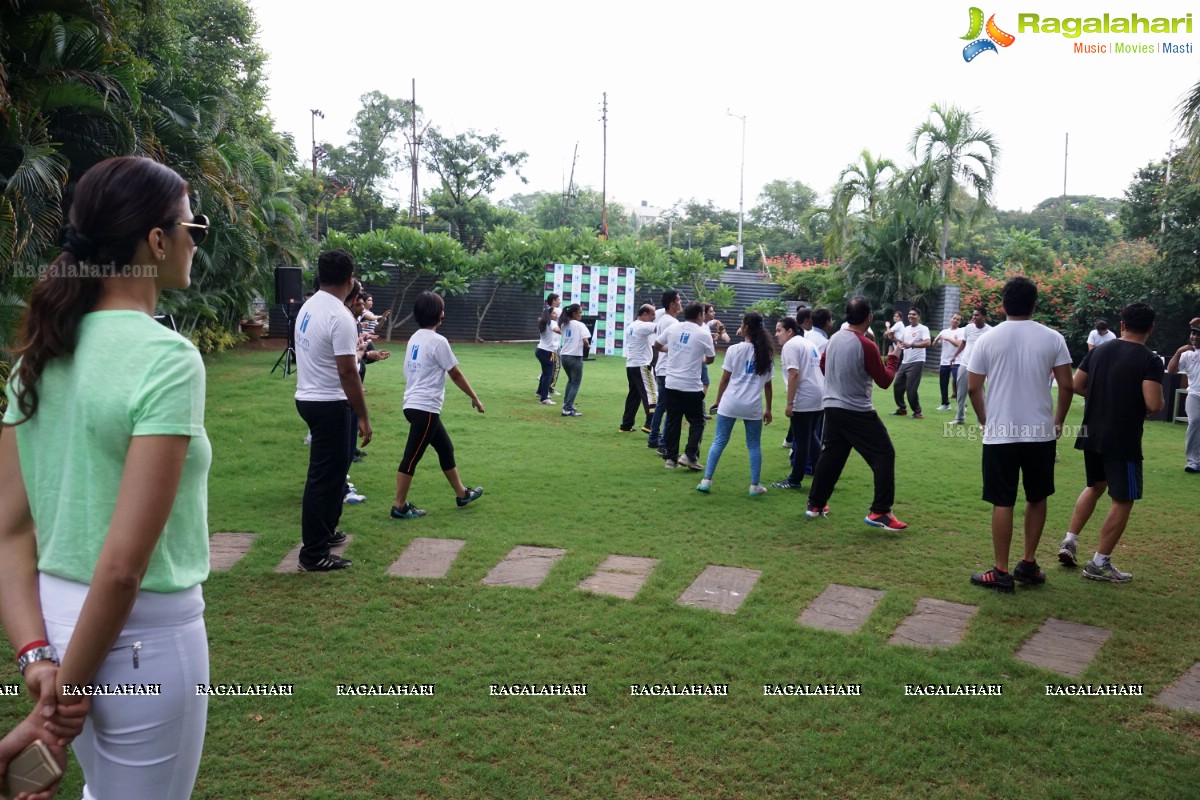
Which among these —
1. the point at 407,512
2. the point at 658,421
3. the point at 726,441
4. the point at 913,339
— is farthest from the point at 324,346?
the point at 913,339

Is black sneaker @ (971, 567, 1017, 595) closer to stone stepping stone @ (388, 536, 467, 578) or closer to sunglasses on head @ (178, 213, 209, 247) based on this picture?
stone stepping stone @ (388, 536, 467, 578)

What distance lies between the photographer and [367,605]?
4.96 metres

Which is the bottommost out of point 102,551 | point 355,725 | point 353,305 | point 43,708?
point 355,725

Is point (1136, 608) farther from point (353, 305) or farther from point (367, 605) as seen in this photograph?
point (353, 305)

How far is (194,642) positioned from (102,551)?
0.27m

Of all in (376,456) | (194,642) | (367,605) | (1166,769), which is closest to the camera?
(194,642)

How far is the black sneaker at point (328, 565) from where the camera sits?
5.53 meters

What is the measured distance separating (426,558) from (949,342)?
10520 millimetres

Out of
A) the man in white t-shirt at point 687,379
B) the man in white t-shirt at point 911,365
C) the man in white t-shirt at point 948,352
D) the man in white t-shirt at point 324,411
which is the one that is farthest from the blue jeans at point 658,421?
the man in white t-shirt at point 948,352

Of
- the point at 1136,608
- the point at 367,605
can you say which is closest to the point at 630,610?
the point at 367,605

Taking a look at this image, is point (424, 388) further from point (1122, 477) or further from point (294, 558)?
point (1122, 477)

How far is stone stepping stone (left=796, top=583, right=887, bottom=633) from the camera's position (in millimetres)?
4859

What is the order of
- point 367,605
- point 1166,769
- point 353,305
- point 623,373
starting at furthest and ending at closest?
point 623,373 < point 353,305 < point 367,605 < point 1166,769

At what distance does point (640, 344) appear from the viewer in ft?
36.7
